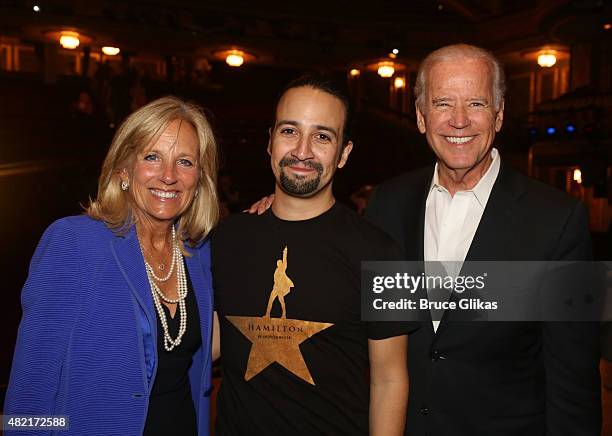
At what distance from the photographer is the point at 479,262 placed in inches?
72.2

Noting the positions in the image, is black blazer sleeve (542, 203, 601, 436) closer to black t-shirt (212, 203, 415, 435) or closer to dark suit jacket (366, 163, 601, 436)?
dark suit jacket (366, 163, 601, 436)

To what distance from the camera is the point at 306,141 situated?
6.21ft

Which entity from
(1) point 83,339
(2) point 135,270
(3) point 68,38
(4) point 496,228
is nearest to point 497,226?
(4) point 496,228

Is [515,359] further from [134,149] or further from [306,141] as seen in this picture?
[134,149]

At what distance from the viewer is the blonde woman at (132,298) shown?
5.57 ft

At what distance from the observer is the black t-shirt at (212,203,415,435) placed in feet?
5.83

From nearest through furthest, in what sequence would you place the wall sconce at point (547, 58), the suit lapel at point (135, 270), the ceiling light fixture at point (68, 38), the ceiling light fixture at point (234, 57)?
the suit lapel at point (135, 270) → the ceiling light fixture at point (68, 38) → the wall sconce at point (547, 58) → the ceiling light fixture at point (234, 57)

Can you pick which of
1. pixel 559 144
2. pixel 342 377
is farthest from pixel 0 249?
pixel 559 144

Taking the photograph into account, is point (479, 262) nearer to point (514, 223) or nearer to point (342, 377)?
point (514, 223)

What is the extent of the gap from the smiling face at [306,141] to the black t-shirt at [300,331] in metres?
0.13

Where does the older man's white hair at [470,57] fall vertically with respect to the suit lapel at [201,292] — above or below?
above

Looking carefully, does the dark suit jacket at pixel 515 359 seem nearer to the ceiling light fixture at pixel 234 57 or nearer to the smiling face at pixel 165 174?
the smiling face at pixel 165 174

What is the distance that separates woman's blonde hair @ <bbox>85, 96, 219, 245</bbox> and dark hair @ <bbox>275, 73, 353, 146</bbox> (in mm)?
349

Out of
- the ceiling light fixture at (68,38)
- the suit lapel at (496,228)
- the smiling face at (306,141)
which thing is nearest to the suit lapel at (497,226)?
the suit lapel at (496,228)
